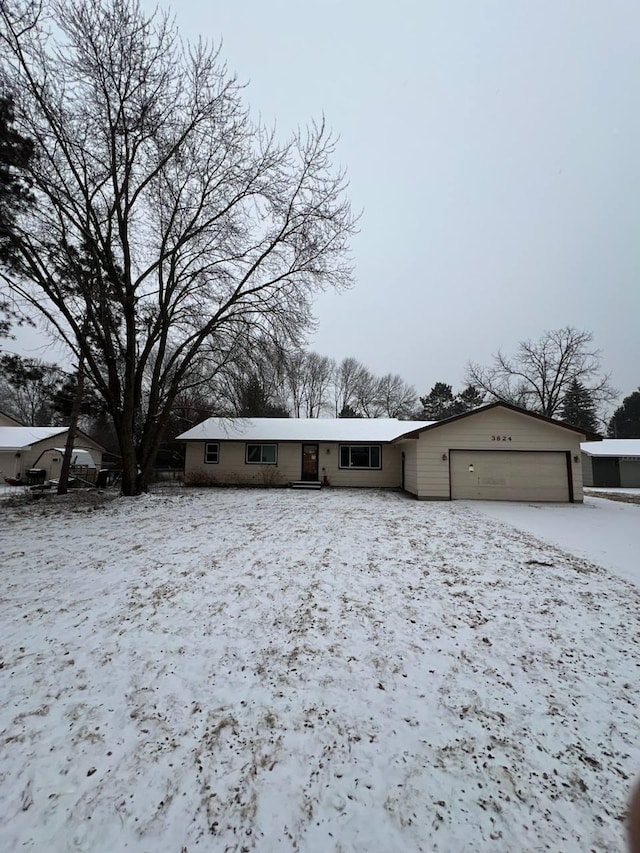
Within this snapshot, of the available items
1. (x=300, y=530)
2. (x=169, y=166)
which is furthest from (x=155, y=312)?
(x=300, y=530)

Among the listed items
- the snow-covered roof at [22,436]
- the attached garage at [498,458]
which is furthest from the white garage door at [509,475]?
the snow-covered roof at [22,436]

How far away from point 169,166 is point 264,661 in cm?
1388

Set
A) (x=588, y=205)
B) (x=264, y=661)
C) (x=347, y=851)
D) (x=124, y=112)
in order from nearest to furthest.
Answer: (x=347, y=851) < (x=264, y=661) < (x=124, y=112) < (x=588, y=205)

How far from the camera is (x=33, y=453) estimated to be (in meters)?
22.8

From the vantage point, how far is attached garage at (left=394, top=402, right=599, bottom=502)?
1301 cm

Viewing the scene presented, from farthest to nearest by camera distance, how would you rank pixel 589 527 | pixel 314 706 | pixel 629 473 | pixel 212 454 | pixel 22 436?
pixel 629 473, pixel 22 436, pixel 212 454, pixel 589 527, pixel 314 706

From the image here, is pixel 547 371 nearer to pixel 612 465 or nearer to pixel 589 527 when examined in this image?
pixel 612 465

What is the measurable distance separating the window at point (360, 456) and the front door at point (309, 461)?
1.30 meters

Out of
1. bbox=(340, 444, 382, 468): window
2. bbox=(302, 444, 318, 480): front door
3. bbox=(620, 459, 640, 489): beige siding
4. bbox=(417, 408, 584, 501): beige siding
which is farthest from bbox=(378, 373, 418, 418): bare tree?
bbox=(417, 408, 584, 501): beige siding

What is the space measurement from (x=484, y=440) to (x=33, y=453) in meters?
25.7

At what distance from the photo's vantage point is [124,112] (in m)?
9.94

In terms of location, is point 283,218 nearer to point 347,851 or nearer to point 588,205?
point 347,851

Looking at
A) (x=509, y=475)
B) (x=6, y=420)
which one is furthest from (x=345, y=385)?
(x=6, y=420)

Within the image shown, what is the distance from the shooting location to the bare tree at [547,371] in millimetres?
28484
